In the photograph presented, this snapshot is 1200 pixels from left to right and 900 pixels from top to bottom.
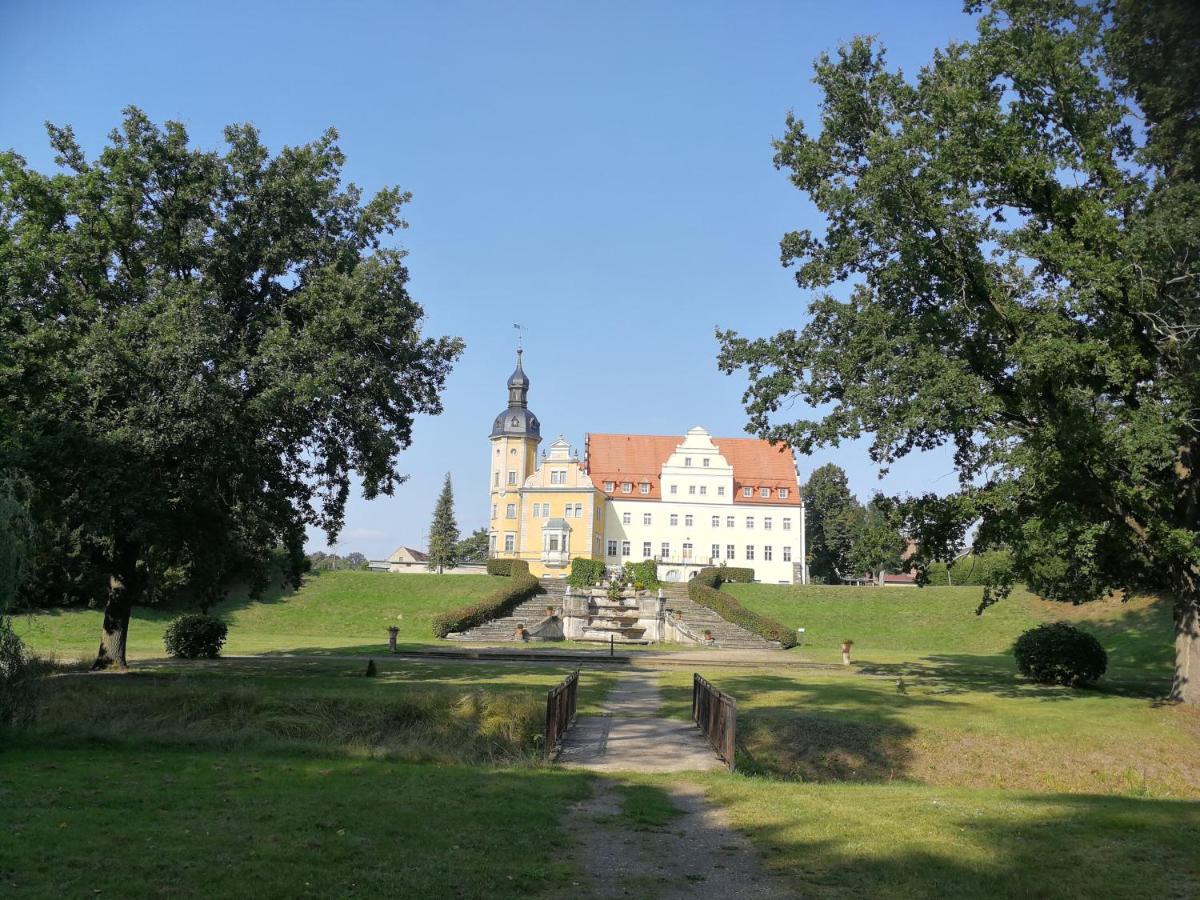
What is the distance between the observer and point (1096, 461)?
1744 centimetres

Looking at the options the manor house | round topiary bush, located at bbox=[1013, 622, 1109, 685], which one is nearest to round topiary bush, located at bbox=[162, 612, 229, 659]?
round topiary bush, located at bbox=[1013, 622, 1109, 685]

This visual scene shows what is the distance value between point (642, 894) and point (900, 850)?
7.63 ft

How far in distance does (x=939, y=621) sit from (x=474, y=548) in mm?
71779

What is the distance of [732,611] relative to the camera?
144 ft

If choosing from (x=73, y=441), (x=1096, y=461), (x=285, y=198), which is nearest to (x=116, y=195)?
(x=285, y=198)

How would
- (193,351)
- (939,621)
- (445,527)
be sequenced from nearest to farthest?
1. (193,351)
2. (939,621)
3. (445,527)

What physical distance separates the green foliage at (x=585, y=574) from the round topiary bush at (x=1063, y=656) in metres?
30.8

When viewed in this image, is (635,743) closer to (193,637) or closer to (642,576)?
(193,637)

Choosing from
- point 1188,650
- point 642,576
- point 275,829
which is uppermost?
point 642,576

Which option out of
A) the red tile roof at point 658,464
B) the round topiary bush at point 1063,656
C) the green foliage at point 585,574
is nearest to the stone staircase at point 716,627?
the green foliage at point 585,574

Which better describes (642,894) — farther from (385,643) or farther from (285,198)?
(385,643)

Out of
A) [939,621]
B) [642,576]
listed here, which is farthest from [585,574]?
[939,621]

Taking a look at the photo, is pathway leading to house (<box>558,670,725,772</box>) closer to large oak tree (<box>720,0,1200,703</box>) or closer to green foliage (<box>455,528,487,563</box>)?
large oak tree (<box>720,0,1200,703</box>)

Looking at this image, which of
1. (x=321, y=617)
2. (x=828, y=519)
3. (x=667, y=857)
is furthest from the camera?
(x=828, y=519)
